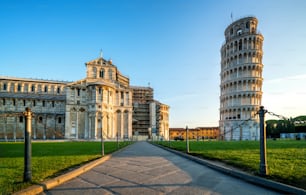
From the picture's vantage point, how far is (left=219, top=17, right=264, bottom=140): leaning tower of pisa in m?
62.4

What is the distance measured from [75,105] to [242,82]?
51.4 m

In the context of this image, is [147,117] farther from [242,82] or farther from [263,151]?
[263,151]

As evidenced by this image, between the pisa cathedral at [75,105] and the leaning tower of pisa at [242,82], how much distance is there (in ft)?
82.9

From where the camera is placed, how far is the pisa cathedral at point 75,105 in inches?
2218

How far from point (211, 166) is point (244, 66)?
64093mm

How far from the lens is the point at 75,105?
5784 centimetres

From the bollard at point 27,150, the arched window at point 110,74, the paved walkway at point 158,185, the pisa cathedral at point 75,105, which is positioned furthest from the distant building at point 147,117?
the bollard at point 27,150

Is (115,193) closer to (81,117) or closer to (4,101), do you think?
(81,117)

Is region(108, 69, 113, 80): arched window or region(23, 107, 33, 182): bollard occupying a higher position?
region(108, 69, 113, 80): arched window

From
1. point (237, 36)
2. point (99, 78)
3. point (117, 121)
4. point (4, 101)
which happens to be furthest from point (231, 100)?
point (4, 101)

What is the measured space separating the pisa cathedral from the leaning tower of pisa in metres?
25.3

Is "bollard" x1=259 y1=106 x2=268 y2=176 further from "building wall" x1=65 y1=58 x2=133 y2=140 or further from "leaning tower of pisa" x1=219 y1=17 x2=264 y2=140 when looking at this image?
"leaning tower of pisa" x1=219 y1=17 x2=264 y2=140

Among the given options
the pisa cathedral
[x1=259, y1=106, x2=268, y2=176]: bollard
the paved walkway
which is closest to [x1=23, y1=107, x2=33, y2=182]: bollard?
the paved walkway

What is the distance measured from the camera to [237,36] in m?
68.5
